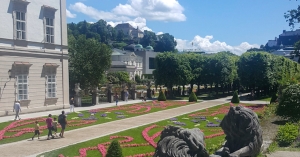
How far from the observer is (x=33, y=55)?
28.5 metres

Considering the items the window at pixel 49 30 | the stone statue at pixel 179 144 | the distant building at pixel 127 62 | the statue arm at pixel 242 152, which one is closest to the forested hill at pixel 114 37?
the distant building at pixel 127 62

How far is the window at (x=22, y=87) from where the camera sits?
27.2m

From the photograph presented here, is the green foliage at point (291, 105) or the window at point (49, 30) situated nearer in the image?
the green foliage at point (291, 105)

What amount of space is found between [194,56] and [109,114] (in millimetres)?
26286

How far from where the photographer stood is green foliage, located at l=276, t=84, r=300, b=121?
17875 millimetres

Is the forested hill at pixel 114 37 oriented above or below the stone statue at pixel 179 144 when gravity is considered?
above

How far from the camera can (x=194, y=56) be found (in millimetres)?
50031

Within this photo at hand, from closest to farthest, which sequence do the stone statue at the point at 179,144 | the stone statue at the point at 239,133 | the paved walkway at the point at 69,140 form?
the stone statue at the point at 179,144
the stone statue at the point at 239,133
the paved walkway at the point at 69,140

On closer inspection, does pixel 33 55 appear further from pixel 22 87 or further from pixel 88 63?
pixel 88 63

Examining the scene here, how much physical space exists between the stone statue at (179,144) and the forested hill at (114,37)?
389ft

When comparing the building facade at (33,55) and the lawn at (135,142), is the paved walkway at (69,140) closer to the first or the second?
the lawn at (135,142)

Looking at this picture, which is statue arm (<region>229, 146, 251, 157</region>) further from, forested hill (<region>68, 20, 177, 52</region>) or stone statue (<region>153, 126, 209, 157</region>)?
forested hill (<region>68, 20, 177, 52</region>)

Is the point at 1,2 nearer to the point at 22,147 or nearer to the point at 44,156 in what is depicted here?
the point at 22,147

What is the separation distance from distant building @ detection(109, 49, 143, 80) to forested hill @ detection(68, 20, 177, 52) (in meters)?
31.3
